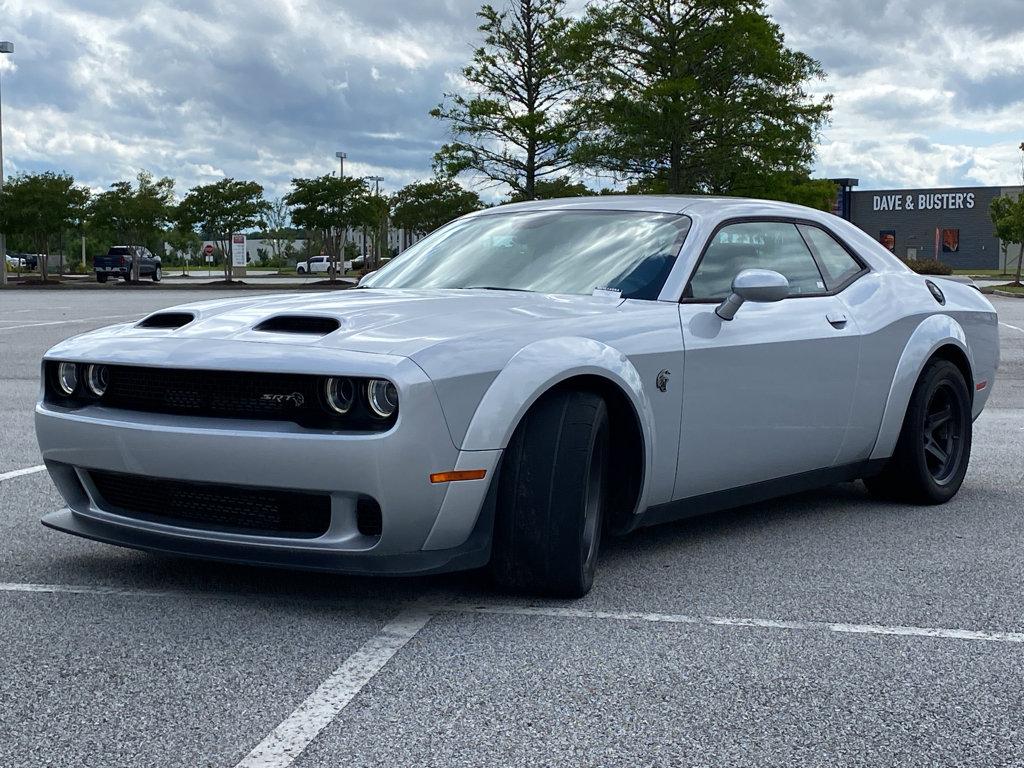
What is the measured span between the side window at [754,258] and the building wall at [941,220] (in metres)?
80.5

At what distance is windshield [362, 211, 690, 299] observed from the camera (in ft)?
16.0

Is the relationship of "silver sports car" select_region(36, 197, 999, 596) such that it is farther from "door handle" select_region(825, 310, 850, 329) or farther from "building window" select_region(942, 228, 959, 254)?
"building window" select_region(942, 228, 959, 254)

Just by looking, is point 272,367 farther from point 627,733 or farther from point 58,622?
point 627,733

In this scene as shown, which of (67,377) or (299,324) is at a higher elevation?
(299,324)

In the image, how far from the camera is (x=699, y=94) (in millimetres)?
41875

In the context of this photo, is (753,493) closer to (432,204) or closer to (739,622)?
(739,622)

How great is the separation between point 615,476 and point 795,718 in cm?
149

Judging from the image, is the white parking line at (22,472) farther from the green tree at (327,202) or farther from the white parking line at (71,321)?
the green tree at (327,202)

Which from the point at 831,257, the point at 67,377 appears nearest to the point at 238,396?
the point at 67,377

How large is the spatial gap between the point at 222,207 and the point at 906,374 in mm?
48084

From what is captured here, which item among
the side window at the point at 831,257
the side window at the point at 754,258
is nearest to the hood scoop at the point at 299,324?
the side window at the point at 754,258

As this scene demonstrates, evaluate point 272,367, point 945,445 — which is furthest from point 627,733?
point 945,445

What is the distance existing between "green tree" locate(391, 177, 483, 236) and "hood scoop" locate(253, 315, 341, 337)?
58094 millimetres

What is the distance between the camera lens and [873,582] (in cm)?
454
